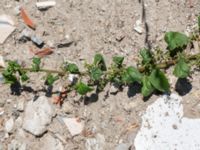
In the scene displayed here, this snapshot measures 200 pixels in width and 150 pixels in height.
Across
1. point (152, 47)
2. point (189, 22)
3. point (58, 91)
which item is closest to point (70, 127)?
point (58, 91)

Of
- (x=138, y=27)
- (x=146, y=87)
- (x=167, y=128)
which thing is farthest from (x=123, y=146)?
(x=138, y=27)

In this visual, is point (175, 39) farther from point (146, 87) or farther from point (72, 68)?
point (72, 68)

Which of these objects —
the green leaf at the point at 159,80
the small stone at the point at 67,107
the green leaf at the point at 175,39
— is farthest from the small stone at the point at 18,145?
the green leaf at the point at 175,39

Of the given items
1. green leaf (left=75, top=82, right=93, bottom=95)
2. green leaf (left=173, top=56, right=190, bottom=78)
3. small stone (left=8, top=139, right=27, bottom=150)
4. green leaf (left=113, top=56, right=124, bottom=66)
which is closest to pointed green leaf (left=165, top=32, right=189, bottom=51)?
green leaf (left=173, top=56, right=190, bottom=78)

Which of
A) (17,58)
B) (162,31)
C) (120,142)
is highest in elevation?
(162,31)

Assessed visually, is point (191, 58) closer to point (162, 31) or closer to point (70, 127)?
point (162, 31)

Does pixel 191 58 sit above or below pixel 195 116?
above

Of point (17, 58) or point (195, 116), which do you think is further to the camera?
point (17, 58)
